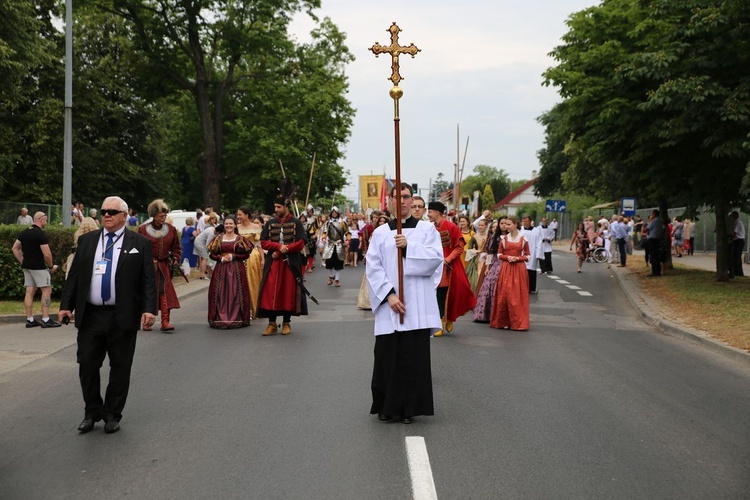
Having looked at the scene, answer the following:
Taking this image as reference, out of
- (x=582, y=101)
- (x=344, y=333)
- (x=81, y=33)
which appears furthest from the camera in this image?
(x=81, y=33)

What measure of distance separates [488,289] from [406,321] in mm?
7055

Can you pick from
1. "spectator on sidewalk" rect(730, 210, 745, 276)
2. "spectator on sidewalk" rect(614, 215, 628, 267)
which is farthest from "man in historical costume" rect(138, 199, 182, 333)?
"spectator on sidewalk" rect(614, 215, 628, 267)

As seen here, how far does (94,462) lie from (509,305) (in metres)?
8.26

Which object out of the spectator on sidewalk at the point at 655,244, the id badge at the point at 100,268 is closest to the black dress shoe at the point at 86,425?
the id badge at the point at 100,268

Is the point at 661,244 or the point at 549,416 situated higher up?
the point at 661,244

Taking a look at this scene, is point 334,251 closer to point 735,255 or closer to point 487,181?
point 735,255

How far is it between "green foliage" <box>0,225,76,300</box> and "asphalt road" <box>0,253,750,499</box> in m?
4.86

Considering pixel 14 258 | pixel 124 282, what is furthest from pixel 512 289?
pixel 14 258

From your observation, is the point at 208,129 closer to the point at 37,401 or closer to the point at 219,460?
the point at 37,401

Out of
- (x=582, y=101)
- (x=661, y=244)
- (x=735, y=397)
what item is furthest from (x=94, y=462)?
(x=661, y=244)

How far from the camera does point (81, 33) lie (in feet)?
150

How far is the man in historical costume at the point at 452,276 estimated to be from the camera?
38.7 ft

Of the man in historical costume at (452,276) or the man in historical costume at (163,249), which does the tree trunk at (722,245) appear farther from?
the man in historical costume at (163,249)

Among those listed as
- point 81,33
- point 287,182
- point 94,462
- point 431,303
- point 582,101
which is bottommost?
point 94,462
